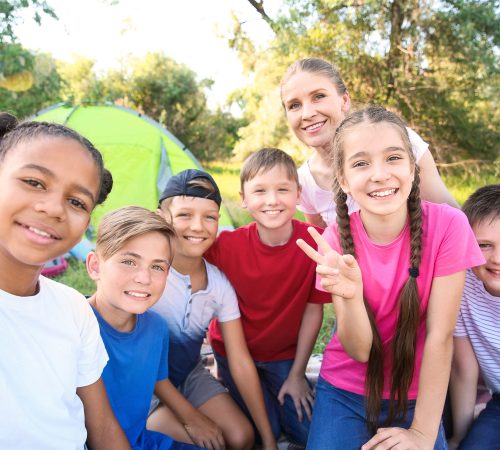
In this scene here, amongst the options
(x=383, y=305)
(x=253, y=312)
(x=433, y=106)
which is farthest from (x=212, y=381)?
(x=433, y=106)

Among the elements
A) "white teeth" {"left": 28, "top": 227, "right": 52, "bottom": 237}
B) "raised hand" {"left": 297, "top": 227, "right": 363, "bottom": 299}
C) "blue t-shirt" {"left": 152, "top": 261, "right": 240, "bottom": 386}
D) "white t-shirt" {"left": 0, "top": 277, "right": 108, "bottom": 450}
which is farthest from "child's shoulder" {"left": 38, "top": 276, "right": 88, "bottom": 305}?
"raised hand" {"left": 297, "top": 227, "right": 363, "bottom": 299}

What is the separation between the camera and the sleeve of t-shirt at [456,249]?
1.56 m

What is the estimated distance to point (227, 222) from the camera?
4.98 metres

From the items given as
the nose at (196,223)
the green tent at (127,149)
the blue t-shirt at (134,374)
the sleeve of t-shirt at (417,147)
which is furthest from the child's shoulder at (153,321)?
the green tent at (127,149)

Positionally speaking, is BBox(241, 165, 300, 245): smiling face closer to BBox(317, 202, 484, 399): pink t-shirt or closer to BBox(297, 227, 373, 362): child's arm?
BBox(317, 202, 484, 399): pink t-shirt

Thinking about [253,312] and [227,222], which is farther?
[227,222]

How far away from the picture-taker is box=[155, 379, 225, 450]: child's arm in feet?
6.03

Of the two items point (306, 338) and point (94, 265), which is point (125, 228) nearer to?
point (94, 265)

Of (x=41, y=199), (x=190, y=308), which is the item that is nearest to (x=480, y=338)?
(x=190, y=308)

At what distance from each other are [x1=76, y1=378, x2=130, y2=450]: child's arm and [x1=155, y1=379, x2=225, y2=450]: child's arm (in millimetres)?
392

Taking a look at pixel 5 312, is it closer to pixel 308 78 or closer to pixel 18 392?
pixel 18 392

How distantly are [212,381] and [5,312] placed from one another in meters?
1.20

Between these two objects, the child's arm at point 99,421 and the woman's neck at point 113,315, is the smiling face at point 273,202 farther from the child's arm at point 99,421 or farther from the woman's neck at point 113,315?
the child's arm at point 99,421

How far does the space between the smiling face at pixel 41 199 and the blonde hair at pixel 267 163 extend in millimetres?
978
